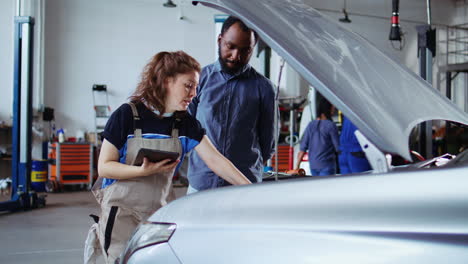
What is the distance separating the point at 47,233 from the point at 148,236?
3822mm

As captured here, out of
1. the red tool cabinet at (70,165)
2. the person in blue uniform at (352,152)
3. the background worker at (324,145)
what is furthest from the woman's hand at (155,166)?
the red tool cabinet at (70,165)

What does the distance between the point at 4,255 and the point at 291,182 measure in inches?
133

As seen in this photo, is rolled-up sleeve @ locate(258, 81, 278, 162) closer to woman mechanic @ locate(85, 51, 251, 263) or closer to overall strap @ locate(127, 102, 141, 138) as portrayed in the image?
woman mechanic @ locate(85, 51, 251, 263)

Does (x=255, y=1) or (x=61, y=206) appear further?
(x=61, y=206)

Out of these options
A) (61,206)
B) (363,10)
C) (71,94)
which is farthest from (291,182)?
(363,10)

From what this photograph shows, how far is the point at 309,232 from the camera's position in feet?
2.73

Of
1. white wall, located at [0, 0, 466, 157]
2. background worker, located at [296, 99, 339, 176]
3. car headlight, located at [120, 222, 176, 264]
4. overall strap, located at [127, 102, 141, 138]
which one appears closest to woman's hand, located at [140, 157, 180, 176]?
overall strap, located at [127, 102, 141, 138]

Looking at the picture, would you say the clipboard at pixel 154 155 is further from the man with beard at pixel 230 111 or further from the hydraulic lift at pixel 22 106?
the hydraulic lift at pixel 22 106

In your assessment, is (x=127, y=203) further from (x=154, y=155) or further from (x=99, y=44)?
(x=99, y=44)

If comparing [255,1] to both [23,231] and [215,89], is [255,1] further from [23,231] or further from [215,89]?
[23,231]

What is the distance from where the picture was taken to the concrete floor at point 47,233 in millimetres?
3570

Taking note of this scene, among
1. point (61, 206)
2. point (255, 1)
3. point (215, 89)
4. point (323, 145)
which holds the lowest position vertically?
point (61, 206)

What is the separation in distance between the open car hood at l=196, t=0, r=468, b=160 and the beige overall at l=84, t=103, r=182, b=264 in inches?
26.7

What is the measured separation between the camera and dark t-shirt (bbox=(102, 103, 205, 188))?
5.34 feet
